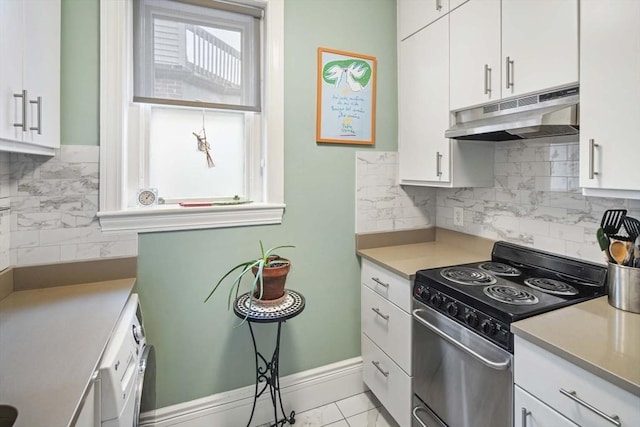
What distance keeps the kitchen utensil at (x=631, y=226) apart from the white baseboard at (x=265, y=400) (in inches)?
60.7

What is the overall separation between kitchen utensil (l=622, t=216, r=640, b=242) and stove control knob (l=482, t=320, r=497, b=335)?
0.62 meters

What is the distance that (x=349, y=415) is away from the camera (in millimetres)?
1882

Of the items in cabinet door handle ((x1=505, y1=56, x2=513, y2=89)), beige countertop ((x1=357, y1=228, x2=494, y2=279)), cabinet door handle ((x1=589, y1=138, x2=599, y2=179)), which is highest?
cabinet door handle ((x1=505, y1=56, x2=513, y2=89))

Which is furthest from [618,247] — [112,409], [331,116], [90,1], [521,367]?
[90,1]

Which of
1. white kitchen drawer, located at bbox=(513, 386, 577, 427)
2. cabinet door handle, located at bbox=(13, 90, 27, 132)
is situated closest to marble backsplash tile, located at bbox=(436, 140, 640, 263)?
white kitchen drawer, located at bbox=(513, 386, 577, 427)

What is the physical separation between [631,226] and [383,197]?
3.92 feet

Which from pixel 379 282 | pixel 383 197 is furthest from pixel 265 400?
pixel 383 197

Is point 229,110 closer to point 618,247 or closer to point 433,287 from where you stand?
point 433,287

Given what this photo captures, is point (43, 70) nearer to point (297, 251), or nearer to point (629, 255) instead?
point (297, 251)

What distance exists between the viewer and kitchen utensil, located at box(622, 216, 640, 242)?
3.86ft

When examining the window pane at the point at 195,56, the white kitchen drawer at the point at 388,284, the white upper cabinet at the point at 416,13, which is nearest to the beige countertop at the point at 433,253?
the white kitchen drawer at the point at 388,284

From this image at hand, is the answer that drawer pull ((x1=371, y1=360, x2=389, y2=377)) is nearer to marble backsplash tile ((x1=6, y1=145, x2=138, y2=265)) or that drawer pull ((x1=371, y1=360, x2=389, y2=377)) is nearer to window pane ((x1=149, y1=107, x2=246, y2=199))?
window pane ((x1=149, y1=107, x2=246, y2=199))

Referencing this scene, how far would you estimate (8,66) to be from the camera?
100 cm

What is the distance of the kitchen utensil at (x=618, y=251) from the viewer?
1129mm
